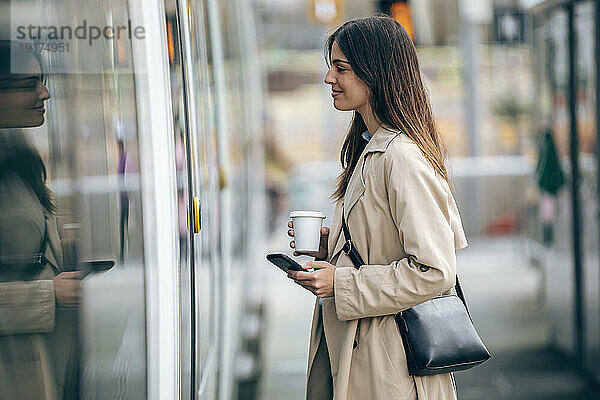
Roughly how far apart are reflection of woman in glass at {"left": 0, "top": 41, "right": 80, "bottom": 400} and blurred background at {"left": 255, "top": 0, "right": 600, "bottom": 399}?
3.84 feet

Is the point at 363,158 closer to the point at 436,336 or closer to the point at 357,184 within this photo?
the point at 357,184

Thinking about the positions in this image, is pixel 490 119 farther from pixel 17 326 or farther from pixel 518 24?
pixel 17 326

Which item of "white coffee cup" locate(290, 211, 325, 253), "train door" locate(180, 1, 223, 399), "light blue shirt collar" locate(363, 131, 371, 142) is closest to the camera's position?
"white coffee cup" locate(290, 211, 325, 253)

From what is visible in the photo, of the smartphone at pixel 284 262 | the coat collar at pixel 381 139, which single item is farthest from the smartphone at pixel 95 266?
the coat collar at pixel 381 139

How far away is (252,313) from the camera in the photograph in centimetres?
707

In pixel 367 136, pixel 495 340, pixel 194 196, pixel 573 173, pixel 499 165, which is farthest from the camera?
pixel 499 165

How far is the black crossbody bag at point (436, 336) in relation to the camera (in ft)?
6.94

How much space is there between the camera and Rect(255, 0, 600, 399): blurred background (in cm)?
541

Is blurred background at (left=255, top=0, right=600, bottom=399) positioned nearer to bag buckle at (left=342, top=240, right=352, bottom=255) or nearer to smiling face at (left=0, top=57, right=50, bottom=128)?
bag buckle at (left=342, top=240, right=352, bottom=255)

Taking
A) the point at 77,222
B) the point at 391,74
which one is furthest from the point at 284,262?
the point at 77,222

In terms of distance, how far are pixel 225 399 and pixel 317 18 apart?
630 cm

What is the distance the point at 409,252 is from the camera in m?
2.03

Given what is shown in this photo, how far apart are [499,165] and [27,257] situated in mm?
11914

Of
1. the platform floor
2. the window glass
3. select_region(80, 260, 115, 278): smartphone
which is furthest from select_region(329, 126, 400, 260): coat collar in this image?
the platform floor
